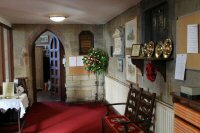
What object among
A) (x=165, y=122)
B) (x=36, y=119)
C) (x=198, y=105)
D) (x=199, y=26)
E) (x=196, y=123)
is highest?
(x=199, y=26)

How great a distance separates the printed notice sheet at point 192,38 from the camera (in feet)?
7.13

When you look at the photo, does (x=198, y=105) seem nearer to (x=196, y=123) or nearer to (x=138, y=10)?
(x=196, y=123)

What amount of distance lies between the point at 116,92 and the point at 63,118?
4.19 feet

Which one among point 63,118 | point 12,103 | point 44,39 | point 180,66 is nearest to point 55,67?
point 44,39

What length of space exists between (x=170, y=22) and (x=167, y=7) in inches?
8.3

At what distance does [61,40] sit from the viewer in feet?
21.1

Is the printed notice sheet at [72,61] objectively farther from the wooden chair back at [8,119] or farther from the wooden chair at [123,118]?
the wooden chair at [123,118]

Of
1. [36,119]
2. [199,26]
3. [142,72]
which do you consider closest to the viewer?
[199,26]

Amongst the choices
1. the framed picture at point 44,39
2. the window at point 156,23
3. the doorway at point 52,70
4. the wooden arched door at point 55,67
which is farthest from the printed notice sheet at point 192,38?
the framed picture at point 44,39

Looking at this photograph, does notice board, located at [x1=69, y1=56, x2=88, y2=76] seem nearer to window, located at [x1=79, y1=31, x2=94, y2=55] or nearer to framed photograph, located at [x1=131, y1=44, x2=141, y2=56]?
window, located at [x1=79, y1=31, x2=94, y2=55]

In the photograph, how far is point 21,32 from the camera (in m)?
6.23

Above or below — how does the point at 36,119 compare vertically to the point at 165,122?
below

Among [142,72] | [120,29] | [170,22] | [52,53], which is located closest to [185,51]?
[170,22]

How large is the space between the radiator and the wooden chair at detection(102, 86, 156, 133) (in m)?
0.11
